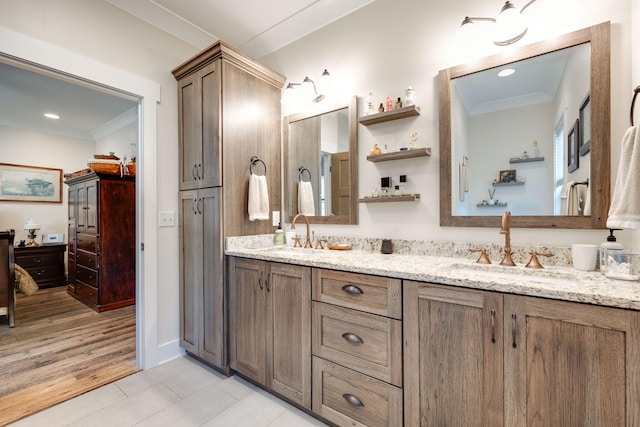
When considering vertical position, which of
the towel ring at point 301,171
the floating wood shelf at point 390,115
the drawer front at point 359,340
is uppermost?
the floating wood shelf at point 390,115

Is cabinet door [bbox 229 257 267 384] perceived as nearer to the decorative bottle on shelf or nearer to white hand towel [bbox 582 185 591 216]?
the decorative bottle on shelf

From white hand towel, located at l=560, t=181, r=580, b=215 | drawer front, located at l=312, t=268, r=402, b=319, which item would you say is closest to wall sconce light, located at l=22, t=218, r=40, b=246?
drawer front, located at l=312, t=268, r=402, b=319

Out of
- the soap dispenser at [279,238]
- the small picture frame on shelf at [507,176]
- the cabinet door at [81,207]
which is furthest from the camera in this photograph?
the cabinet door at [81,207]

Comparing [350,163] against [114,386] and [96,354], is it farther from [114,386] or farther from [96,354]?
[96,354]

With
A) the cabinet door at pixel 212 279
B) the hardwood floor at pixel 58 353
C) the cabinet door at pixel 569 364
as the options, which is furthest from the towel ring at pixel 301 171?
the hardwood floor at pixel 58 353

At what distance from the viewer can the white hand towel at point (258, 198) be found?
2180 mm

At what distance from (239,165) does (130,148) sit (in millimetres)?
3278

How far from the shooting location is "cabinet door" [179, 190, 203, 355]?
7.30 ft

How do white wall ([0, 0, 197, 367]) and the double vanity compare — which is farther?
white wall ([0, 0, 197, 367])

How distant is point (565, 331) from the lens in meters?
0.99

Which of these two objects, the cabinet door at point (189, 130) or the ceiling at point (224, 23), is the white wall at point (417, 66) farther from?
the cabinet door at point (189, 130)

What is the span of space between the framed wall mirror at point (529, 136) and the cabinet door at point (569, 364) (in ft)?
2.20

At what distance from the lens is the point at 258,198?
2209 millimetres

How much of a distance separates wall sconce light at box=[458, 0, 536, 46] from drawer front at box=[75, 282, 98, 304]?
4550 mm
